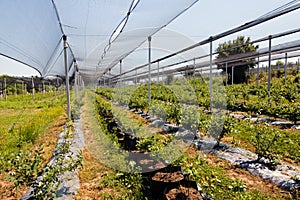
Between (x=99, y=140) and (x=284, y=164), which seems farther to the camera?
(x=99, y=140)

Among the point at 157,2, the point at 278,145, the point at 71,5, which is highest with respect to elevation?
the point at 157,2

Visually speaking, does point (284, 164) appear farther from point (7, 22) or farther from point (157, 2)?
point (7, 22)

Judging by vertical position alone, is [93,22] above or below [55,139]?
above

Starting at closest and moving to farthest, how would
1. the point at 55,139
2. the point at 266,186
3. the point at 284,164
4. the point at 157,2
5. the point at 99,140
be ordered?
the point at 266,186 → the point at 284,164 → the point at 157,2 → the point at 99,140 → the point at 55,139

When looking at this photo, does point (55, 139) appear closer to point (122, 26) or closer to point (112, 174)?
point (112, 174)

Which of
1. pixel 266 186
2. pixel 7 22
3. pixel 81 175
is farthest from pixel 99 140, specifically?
pixel 266 186

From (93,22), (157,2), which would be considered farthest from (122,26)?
(157,2)

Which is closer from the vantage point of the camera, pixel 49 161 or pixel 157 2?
pixel 157 2

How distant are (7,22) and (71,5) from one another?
81 centimetres

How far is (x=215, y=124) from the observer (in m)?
3.70

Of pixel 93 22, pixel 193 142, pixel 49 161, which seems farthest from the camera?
pixel 193 142

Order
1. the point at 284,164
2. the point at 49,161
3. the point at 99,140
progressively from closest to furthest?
the point at 284,164 → the point at 49,161 → the point at 99,140

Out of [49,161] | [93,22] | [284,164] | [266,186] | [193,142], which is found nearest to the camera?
[266,186]

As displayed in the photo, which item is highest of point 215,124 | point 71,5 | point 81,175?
point 71,5
